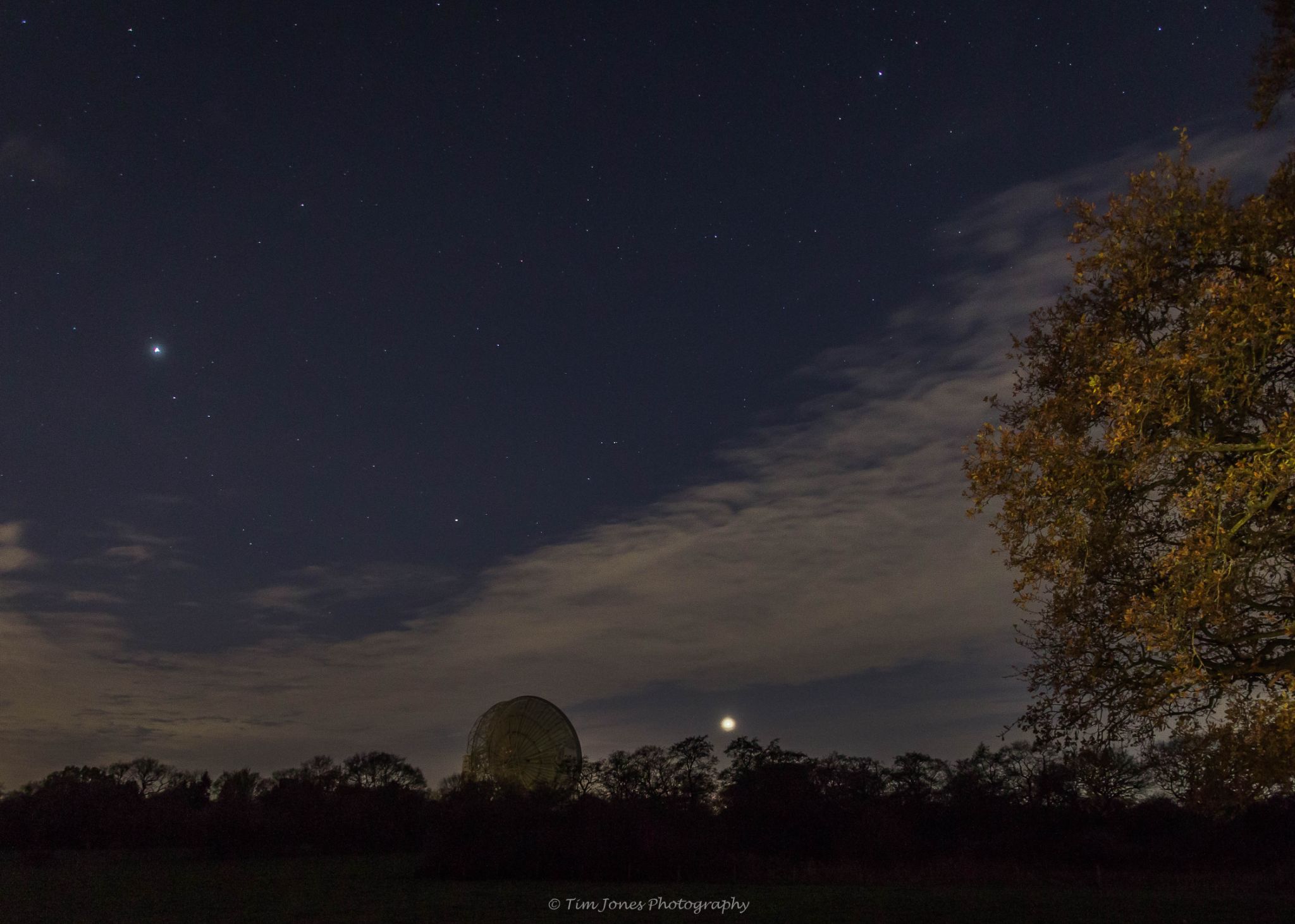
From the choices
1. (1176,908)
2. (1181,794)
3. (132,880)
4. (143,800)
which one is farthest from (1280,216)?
(143,800)

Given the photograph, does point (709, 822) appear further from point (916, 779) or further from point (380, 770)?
point (380, 770)

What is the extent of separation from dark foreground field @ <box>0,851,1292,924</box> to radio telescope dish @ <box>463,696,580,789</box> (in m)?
10.8

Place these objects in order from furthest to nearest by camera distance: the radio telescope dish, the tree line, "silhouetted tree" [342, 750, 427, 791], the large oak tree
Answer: "silhouetted tree" [342, 750, 427, 791] < the radio telescope dish < the tree line < the large oak tree

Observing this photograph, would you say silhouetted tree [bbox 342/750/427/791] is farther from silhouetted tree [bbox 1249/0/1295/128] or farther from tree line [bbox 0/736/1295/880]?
silhouetted tree [bbox 1249/0/1295/128]

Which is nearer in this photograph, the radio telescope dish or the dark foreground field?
the dark foreground field

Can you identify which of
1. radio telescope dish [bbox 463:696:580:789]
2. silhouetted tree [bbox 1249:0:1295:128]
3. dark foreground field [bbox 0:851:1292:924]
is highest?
silhouetted tree [bbox 1249:0:1295:128]

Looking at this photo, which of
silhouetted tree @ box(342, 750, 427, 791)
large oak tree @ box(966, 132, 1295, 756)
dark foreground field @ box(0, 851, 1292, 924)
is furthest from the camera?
silhouetted tree @ box(342, 750, 427, 791)

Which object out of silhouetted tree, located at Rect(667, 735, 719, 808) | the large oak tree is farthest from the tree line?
the large oak tree

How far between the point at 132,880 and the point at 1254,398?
1586 inches

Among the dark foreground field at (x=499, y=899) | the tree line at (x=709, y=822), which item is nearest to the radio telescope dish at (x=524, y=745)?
the tree line at (x=709, y=822)

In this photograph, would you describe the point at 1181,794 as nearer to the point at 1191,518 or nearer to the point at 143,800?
the point at 1191,518

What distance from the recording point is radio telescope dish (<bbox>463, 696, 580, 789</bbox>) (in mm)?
51375

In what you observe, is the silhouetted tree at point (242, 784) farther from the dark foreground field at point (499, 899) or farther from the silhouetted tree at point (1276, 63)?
the silhouetted tree at point (1276, 63)

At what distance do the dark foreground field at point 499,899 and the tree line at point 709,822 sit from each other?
12.4 ft
